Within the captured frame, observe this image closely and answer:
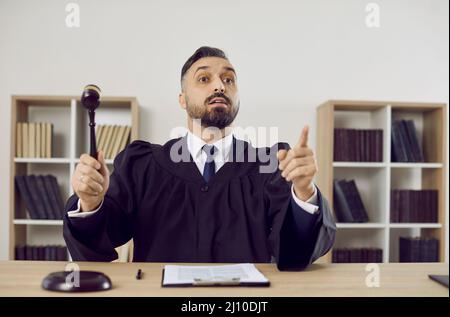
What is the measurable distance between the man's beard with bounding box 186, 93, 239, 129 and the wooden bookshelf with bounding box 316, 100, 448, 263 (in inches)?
66.6

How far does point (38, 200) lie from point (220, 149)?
6.80 ft

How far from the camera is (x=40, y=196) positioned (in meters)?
3.58

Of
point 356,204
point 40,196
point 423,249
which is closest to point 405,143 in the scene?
point 356,204

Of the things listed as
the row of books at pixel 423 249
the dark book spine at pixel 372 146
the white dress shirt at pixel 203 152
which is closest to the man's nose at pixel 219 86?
the white dress shirt at pixel 203 152

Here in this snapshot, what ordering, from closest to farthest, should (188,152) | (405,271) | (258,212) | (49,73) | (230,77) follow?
(405,271) → (258,212) → (188,152) → (230,77) → (49,73)

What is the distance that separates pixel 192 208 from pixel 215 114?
1.46 ft

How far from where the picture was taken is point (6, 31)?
3.89m

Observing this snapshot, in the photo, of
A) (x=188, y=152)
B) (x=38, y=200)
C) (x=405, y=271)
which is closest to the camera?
(x=405, y=271)

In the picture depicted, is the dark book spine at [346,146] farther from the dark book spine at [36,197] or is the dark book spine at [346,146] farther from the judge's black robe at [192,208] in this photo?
the dark book spine at [36,197]

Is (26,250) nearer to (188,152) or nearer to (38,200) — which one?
(38,200)

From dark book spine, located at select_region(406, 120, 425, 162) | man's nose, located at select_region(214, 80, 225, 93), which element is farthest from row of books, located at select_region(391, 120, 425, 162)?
man's nose, located at select_region(214, 80, 225, 93)

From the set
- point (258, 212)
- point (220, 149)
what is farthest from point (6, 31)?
point (258, 212)

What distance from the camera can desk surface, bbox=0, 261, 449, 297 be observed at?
1078 mm

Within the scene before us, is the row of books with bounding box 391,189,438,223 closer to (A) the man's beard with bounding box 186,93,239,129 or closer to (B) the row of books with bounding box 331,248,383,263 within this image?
(B) the row of books with bounding box 331,248,383,263
